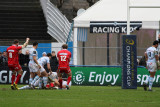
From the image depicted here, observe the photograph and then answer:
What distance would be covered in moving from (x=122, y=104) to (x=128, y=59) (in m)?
7.56

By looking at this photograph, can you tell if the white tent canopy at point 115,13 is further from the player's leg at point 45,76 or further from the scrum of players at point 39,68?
the player's leg at point 45,76

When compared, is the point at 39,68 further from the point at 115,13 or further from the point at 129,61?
the point at 115,13

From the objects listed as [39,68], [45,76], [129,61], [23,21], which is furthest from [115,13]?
[39,68]

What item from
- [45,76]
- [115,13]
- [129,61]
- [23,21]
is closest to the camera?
[129,61]

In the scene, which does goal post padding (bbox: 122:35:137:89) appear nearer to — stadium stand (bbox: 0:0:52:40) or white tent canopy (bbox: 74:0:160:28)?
white tent canopy (bbox: 74:0:160:28)

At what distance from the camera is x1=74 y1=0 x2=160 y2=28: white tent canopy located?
3126 cm

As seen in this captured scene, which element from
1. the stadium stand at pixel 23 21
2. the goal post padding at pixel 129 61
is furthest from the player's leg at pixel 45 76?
the stadium stand at pixel 23 21

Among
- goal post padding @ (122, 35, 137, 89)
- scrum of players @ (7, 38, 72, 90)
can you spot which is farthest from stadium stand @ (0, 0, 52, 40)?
goal post padding @ (122, 35, 137, 89)

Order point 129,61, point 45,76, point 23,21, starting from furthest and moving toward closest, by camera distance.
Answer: point 23,21, point 45,76, point 129,61

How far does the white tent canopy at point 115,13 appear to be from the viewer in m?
31.3

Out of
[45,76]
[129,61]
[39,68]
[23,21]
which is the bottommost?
[45,76]

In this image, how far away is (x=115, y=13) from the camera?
3170 centimetres

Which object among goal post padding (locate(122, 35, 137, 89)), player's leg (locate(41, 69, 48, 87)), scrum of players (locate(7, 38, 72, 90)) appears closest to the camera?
scrum of players (locate(7, 38, 72, 90))

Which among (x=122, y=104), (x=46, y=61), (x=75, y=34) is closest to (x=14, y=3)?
(x=75, y=34)
